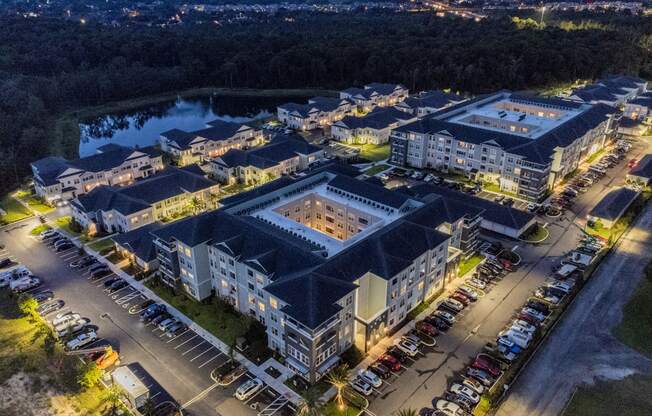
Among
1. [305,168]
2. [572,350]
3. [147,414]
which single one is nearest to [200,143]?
[305,168]

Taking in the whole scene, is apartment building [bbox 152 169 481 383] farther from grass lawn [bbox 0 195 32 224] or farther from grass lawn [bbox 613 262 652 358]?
grass lawn [bbox 0 195 32 224]

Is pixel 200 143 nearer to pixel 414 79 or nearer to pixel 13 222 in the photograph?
pixel 13 222

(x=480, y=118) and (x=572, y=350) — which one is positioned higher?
(x=480, y=118)

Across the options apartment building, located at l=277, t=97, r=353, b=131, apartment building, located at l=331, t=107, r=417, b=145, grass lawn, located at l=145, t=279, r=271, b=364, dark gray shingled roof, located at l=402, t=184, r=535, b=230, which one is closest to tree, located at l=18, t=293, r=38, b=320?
grass lawn, located at l=145, t=279, r=271, b=364

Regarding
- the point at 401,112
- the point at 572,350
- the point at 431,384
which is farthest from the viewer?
the point at 401,112

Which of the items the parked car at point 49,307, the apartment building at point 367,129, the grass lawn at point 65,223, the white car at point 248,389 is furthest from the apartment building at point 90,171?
the white car at point 248,389

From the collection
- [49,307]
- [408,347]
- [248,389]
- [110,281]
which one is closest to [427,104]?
[408,347]
